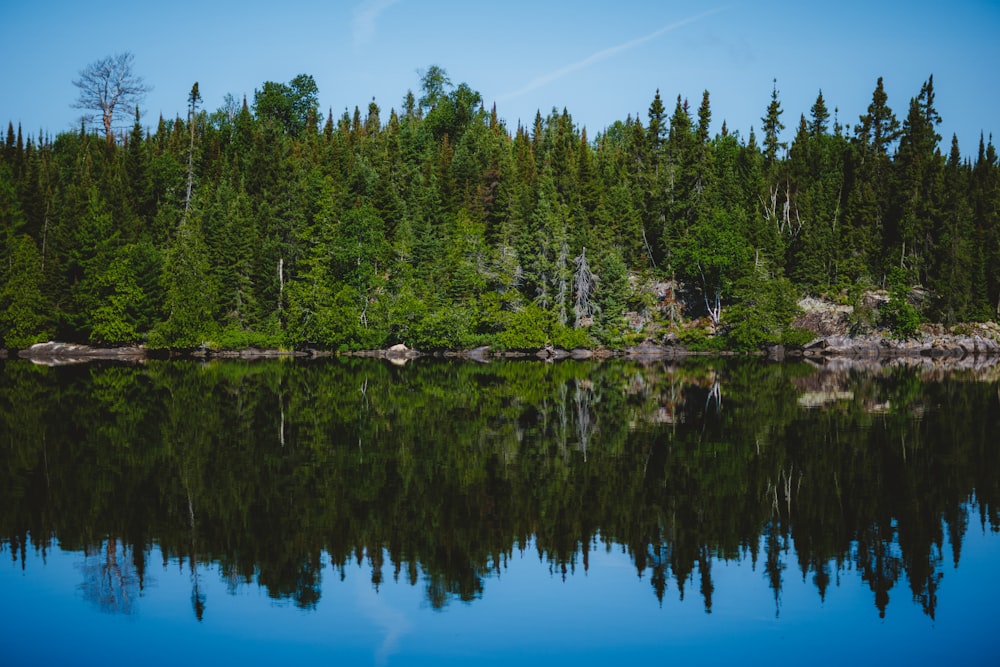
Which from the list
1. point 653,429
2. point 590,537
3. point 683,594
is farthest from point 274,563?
point 653,429

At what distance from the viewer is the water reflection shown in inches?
575

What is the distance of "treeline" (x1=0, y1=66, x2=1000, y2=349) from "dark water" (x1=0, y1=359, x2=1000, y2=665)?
3860cm

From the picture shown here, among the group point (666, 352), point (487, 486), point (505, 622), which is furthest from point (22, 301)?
point (505, 622)

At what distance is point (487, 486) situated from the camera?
64.3ft

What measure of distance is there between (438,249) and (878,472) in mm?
58868

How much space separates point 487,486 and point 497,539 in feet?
12.5

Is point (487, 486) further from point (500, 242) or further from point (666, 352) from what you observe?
point (500, 242)

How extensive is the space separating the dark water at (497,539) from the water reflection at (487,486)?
0.09 meters

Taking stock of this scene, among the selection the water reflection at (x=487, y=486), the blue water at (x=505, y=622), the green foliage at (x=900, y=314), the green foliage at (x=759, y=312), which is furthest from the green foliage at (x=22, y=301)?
the green foliage at (x=900, y=314)

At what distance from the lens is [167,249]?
73.4 m

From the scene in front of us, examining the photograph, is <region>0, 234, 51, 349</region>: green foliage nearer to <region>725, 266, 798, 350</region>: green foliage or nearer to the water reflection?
the water reflection

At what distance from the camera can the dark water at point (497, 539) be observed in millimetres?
12047

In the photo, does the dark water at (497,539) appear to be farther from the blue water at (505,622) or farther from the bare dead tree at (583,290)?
the bare dead tree at (583,290)

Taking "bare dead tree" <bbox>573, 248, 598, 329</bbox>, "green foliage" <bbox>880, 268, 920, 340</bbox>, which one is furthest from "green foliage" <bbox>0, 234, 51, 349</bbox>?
"green foliage" <bbox>880, 268, 920, 340</bbox>
